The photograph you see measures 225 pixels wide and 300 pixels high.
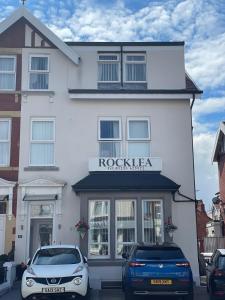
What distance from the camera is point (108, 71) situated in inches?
789

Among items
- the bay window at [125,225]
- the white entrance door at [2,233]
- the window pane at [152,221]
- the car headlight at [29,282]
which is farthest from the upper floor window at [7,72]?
the car headlight at [29,282]

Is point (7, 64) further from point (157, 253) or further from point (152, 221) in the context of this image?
point (157, 253)

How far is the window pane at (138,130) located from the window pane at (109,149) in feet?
2.75

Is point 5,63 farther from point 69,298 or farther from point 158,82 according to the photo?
point 69,298

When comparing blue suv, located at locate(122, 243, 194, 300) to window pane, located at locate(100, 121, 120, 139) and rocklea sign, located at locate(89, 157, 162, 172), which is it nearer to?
rocklea sign, located at locate(89, 157, 162, 172)

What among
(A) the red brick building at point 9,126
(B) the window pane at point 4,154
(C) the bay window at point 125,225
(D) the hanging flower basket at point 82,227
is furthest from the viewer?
(B) the window pane at point 4,154

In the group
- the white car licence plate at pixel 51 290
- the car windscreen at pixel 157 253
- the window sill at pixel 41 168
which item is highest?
the window sill at pixel 41 168

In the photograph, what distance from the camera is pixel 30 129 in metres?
18.8

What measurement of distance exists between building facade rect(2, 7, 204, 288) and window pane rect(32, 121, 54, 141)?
0.14 ft

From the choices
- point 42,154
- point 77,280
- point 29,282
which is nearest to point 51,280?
point 29,282

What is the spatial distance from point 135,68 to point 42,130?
5.18 m

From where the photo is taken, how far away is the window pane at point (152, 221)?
17562 millimetres

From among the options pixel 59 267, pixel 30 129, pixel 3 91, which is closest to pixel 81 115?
pixel 30 129

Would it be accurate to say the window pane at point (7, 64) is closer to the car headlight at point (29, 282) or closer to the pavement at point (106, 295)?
the pavement at point (106, 295)
